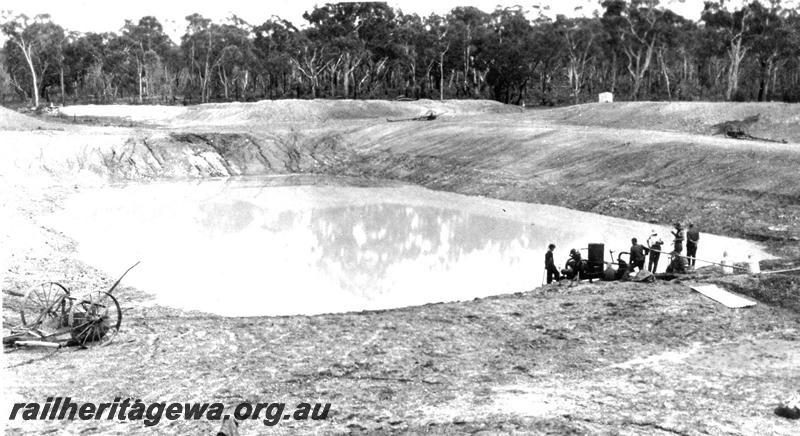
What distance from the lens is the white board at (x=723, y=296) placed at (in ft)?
49.8

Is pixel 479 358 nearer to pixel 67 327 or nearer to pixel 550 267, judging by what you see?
pixel 550 267

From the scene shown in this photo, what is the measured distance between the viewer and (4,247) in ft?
69.3

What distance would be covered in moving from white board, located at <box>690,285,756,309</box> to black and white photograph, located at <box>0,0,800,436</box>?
0.26 ft

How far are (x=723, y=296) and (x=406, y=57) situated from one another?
6903 cm

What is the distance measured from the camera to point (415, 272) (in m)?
20.4

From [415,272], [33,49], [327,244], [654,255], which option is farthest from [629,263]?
[33,49]

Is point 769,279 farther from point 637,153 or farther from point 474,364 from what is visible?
point 637,153

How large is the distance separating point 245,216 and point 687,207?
17.5 metres

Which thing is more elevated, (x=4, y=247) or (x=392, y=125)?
(x=392, y=125)

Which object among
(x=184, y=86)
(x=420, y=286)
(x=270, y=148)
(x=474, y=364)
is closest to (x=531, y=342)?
(x=474, y=364)

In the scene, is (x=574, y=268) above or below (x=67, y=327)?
above

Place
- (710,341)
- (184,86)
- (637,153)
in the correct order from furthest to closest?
(184,86)
(637,153)
(710,341)

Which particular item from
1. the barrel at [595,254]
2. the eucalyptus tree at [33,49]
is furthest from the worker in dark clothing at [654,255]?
the eucalyptus tree at [33,49]

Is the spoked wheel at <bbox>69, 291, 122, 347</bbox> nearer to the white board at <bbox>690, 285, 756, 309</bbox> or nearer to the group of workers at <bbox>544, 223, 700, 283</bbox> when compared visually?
the group of workers at <bbox>544, 223, 700, 283</bbox>
